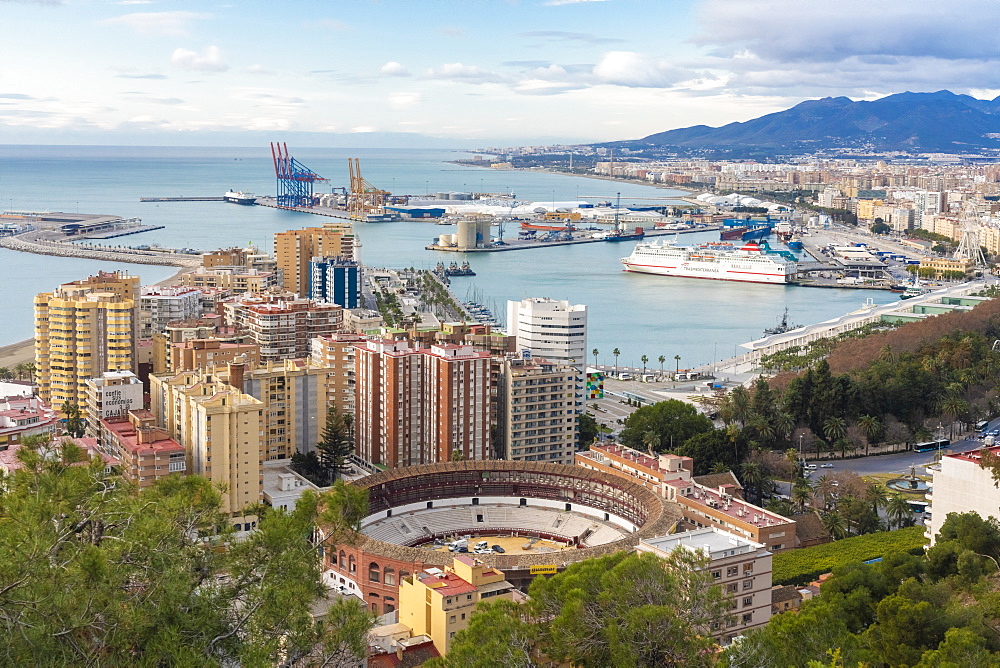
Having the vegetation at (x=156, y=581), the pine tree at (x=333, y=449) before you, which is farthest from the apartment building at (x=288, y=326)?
the vegetation at (x=156, y=581)

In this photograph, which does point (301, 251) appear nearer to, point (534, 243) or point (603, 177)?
point (534, 243)

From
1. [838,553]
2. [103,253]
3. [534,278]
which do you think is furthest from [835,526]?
[103,253]

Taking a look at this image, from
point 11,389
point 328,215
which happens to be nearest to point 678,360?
point 11,389

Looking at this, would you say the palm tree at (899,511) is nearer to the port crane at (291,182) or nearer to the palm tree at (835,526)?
the palm tree at (835,526)

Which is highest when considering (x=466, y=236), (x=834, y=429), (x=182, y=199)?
(x=182, y=199)

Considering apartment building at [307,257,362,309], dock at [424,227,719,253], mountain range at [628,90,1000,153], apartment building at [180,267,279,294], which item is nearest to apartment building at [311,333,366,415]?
apartment building at [180,267,279,294]
